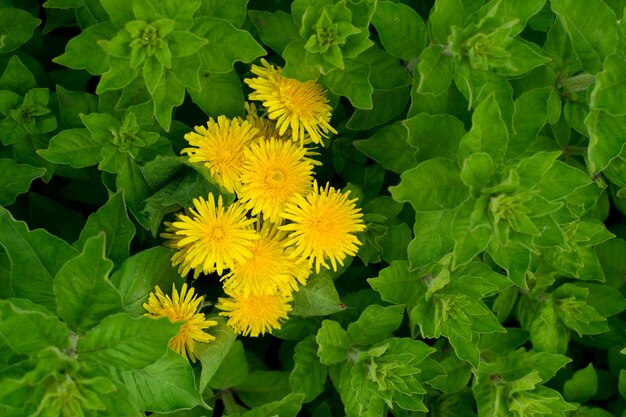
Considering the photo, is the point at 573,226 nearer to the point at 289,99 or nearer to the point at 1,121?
the point at 289,99

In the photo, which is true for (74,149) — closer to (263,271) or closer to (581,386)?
(263,271)

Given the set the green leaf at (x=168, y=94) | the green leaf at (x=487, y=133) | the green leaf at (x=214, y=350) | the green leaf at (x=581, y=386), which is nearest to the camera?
the green leaf at (x=487, y=133)

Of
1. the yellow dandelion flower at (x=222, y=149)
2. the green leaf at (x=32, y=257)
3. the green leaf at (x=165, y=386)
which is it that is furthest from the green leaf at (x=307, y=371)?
the green leaf at (x=32, y=257)

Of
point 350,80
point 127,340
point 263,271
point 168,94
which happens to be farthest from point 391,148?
point 127,340

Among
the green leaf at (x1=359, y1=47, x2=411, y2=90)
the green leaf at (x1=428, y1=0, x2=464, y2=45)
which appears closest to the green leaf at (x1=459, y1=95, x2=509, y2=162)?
the green leaf at (x1=428, y1=0, x2=464, y2=45)

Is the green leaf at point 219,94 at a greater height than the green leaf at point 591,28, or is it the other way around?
the green leaf at point 591,28

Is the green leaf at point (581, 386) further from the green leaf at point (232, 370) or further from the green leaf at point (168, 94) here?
the green leaf at point (168, 94)
